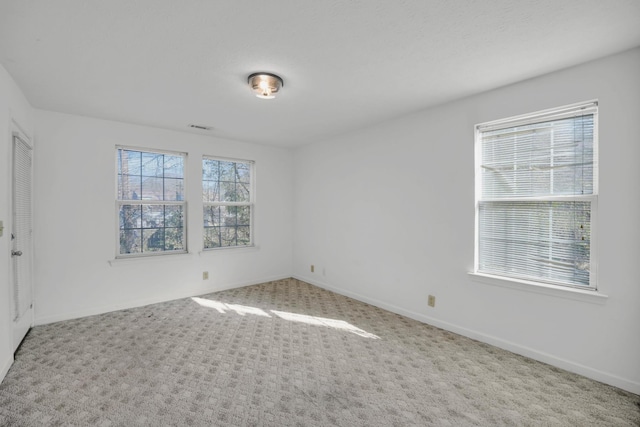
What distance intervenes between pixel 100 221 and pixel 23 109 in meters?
1.35

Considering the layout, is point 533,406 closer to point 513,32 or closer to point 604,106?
point 604,106

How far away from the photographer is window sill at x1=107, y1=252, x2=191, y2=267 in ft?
12.5

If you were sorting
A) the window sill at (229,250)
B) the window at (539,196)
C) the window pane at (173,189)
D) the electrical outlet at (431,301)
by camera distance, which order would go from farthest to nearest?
1. the window sill at (229,250)
2. the window pane at (173,189)
3. the electrical outlet at (431,301)
4. the window at (539,196)

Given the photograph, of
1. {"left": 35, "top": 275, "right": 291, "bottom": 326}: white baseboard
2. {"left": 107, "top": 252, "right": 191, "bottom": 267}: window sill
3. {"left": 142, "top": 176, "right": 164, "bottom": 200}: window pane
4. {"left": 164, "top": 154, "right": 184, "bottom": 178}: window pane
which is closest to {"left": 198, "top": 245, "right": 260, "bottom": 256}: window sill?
{"left": 107, "top": 252, "right": 191, "bottom": 267}: window sill

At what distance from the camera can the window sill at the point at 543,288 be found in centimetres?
231

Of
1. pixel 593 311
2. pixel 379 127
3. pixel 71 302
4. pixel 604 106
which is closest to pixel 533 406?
pixel 593 311

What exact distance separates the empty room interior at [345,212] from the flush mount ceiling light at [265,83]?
1.0 inches

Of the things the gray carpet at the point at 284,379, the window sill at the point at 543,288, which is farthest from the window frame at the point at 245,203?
the window sill at the point at 543,288

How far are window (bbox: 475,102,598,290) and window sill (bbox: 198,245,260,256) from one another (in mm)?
3347

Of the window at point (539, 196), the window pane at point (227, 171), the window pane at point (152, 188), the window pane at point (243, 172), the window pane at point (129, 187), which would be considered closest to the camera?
the window at point (539, 196)

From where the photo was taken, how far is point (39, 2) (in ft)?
5.42

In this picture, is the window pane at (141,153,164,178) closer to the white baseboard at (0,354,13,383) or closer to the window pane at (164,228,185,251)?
the window pane at (164,228,185,251)

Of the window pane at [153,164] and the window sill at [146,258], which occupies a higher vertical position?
the window pane at [153,164]

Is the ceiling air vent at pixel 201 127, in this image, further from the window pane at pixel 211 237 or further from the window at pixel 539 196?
the window at pixel 539 196
